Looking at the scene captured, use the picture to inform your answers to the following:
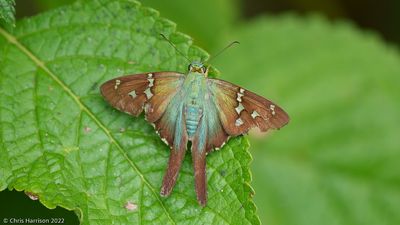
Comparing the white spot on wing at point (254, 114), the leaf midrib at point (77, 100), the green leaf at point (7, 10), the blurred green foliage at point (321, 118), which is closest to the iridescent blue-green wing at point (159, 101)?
the leaf midrib at point (77, 100)

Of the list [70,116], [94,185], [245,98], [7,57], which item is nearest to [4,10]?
[7,57]

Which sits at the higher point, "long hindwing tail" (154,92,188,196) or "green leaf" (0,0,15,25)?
A: "green leaf" (0,0,15,25)

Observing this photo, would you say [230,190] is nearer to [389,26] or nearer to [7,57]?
[7,57]

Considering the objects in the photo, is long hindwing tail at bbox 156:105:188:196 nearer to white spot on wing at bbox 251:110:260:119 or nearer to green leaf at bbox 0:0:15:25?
white spot on wing at bbox 251:110:260:119

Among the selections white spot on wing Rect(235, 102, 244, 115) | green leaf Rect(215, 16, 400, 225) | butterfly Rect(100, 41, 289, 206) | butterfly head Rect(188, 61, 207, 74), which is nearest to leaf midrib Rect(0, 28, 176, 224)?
butterfly Rect(100, 41, 289, 206)

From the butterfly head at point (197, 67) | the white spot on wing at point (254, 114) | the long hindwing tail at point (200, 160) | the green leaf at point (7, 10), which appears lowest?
the long hindwing tail at point (200, 160)

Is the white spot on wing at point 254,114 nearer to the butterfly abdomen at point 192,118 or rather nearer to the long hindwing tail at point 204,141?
the long hindwing tail at point 204,141
